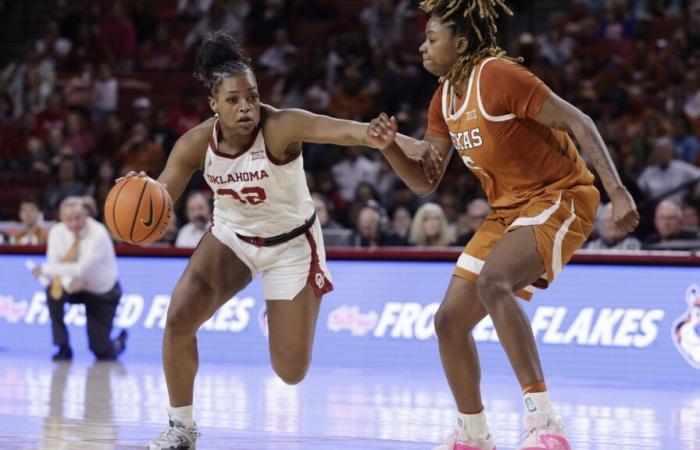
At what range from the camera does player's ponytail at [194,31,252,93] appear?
251 inches

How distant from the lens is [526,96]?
5.69m

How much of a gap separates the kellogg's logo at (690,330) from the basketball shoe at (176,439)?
16.7 feet

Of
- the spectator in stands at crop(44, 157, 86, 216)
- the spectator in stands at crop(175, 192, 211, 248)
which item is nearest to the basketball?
the spectator in stands at crop(175, 192, 211, 248)

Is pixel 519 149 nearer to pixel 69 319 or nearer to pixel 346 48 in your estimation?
pixel 69 319

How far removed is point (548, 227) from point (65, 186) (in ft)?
38.8

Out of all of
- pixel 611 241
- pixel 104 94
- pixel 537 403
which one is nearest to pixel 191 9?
pixel 104 94

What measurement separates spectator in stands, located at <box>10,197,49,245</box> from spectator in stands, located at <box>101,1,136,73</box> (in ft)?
20.7

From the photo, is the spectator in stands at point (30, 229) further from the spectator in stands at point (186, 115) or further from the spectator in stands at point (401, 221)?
the spectator in stands at point (186, 115)

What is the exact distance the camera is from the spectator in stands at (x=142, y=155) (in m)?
17.0

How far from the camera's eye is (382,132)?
19.4ft

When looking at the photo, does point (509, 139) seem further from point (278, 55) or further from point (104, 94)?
point (104, 94)

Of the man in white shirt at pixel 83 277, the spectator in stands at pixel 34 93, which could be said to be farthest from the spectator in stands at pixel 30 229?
the spectator in stands at pixel 34 93

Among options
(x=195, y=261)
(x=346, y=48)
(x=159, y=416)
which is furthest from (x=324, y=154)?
(x=195, y=261)

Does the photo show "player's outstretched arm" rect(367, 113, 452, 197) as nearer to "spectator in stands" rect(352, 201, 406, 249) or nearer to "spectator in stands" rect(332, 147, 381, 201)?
"spectator in stands" rect(352, 201, 406, 249)
